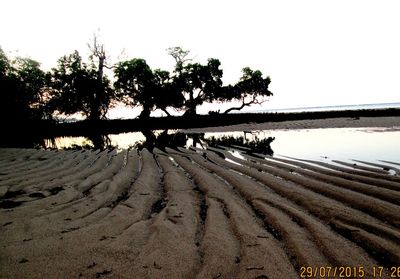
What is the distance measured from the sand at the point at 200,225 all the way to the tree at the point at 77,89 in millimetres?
30748

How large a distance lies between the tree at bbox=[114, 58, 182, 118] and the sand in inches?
1329

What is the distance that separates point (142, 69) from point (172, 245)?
3739cm

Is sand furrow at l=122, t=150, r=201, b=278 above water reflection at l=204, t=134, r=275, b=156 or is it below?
below

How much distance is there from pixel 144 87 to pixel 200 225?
123 ft

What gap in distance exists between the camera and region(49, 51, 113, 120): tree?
34281mm

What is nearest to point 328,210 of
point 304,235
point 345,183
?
point 304,235

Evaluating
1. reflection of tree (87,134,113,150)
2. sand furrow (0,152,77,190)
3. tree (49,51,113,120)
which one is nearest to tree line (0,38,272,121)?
tree (49,51,113,120)

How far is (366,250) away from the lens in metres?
2.63

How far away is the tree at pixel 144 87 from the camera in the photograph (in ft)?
125

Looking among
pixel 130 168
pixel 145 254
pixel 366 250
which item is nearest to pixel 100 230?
pixel 145 254

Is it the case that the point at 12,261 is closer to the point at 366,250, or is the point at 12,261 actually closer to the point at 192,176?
the point at 366,250
